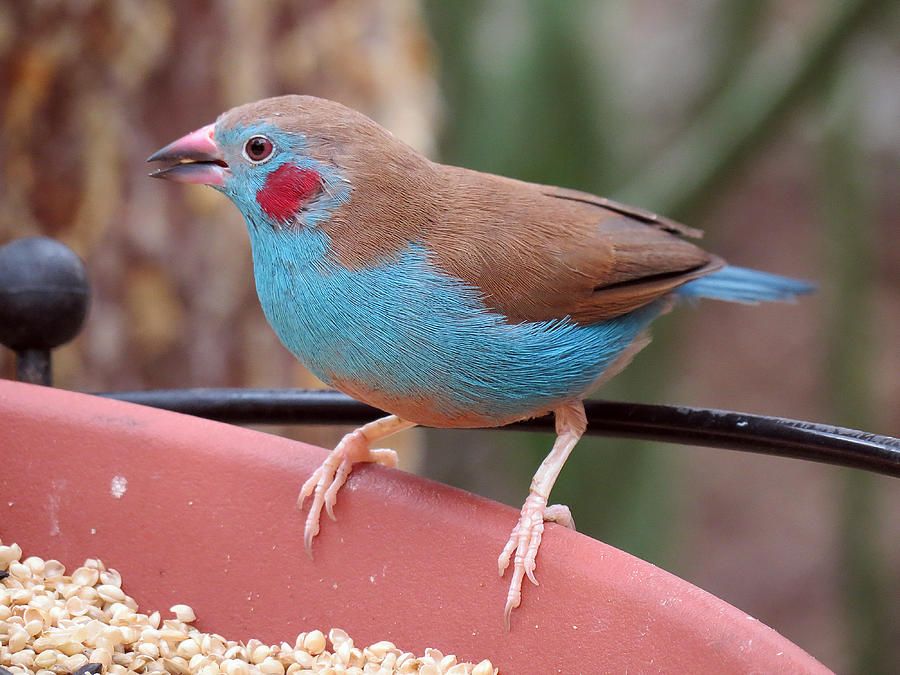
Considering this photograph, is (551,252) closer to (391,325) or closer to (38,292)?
(391,325)

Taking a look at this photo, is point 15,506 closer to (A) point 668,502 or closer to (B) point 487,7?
(A) point 668,502

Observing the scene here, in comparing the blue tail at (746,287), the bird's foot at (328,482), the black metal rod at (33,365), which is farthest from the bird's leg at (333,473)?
the blue tail at (746,287)

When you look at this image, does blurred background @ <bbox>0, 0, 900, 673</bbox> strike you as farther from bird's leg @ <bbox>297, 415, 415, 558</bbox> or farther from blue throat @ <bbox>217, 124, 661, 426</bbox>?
bird's leg @ <bbox>297, 415, 415, 558</bbox>

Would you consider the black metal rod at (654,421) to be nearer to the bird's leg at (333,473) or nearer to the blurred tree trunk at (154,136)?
the bird's leg at (333,473)

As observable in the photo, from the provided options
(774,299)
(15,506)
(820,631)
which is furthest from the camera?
(820,631)

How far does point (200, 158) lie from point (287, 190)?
0.19 metres

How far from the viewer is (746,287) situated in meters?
2.92

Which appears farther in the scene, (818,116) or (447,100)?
(447,100)

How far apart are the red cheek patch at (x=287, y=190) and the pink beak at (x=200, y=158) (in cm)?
10

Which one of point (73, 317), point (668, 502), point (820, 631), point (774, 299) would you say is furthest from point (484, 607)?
point (820, 631)

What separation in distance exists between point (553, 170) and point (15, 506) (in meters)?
2.85

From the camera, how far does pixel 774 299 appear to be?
290 cm

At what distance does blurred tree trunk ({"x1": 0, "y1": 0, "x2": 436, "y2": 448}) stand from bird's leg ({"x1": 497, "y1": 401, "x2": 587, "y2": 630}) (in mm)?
1851

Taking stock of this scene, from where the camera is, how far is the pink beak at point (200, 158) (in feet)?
7.45
